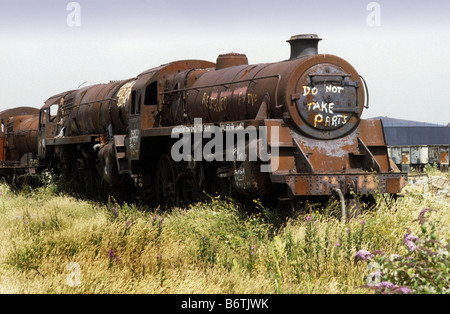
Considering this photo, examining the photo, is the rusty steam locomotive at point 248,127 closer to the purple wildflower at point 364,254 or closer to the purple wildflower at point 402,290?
the purple wildflower at point 364,254

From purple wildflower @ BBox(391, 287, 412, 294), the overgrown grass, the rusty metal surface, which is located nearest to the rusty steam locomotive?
the rusty metal surface

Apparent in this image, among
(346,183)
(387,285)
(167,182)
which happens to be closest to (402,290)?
(387,285)

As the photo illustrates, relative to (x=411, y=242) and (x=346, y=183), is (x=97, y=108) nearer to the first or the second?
(x=346, y=183)

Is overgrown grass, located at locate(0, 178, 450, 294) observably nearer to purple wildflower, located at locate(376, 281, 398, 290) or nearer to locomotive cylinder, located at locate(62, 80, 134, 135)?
purple wildflower, located at locate(376, 281, 398, 290)

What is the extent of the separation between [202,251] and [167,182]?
595 cm

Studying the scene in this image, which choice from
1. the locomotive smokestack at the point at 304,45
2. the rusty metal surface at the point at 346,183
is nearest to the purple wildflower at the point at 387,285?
the rusty metal surface at the point at 346,183

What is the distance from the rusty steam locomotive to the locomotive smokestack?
17 millimetres

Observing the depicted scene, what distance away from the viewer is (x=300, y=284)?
6.57m

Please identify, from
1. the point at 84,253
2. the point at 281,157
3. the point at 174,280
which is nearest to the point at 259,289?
the point at 174,280

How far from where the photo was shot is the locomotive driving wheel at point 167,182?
1332 centimetres

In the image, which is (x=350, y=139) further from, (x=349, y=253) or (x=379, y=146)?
(x=349, y=253)

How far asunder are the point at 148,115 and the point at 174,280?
7410 mm

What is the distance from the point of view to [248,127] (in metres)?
10.1
